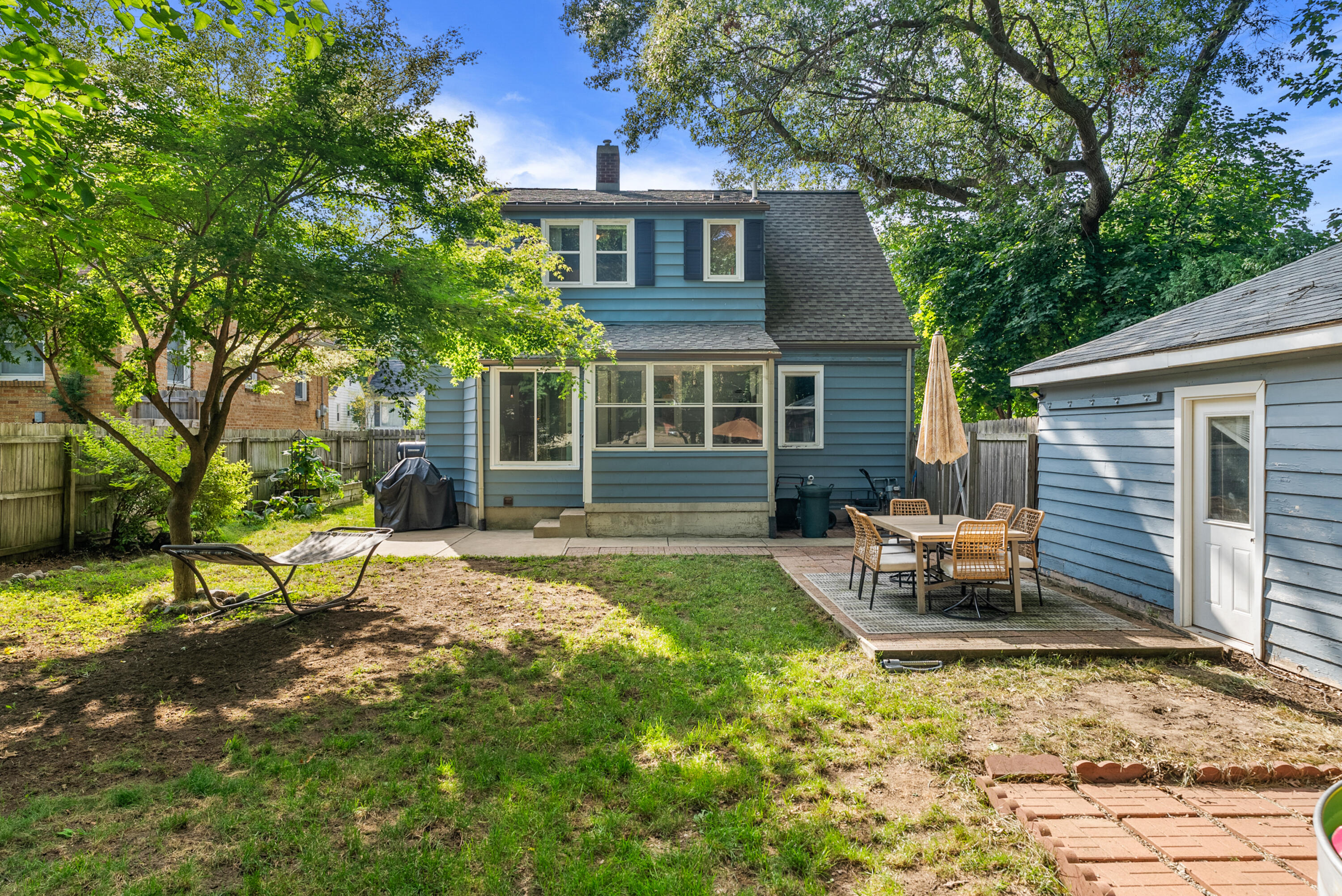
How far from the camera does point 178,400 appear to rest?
57.8 feet

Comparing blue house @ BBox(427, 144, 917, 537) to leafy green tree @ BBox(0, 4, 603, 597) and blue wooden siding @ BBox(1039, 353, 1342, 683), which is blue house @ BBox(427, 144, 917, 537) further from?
blue wooden siding @ BBox(1039, 353, 1342, 683)

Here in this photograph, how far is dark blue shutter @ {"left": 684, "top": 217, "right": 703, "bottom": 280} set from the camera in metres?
12.7

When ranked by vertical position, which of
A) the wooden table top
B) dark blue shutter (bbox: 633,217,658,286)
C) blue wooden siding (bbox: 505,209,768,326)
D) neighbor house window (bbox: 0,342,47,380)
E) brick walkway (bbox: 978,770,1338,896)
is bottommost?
brick walkway (bbox: 978,770,1338,896)

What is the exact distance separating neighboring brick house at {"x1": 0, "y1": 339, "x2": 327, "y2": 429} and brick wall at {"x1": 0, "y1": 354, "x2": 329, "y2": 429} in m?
0.01

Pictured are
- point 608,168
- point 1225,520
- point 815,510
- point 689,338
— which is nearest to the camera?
point 1225,520

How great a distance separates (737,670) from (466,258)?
16.6 feet

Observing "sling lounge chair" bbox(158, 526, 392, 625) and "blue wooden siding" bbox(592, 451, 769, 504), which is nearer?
"sling lounge chair" bbox(158, 526, 392, 625)

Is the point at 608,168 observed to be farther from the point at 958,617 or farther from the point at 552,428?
the point at 958,617

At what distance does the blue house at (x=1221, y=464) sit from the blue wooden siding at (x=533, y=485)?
24.4 feet

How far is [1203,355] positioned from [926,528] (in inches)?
105

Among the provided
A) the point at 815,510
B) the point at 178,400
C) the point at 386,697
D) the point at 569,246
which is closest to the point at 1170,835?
the point at 386,697

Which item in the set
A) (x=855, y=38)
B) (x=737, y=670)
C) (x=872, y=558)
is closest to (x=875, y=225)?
(x=855, y=38)

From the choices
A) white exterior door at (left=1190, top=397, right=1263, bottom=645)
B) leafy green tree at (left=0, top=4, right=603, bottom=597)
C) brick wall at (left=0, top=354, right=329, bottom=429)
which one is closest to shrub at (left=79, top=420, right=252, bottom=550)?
brick wall at (left=0, top=354, right=329, bottom=429)

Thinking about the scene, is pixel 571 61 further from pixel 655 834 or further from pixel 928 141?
pixel 655 834
